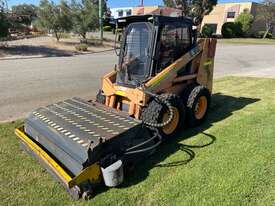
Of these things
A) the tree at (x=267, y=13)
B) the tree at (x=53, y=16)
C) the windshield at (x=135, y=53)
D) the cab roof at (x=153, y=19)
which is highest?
the tree at (x=267, y=13)

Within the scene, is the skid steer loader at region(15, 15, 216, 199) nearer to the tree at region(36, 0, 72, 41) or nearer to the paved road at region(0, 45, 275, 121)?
the paved road at region(0, 45, 275, 121)

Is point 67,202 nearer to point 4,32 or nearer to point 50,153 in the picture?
point 50,153

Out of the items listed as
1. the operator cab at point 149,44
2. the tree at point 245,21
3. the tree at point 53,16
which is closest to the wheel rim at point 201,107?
the operator cab at point 149,44

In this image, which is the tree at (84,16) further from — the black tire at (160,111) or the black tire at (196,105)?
the black tire at (160,111)

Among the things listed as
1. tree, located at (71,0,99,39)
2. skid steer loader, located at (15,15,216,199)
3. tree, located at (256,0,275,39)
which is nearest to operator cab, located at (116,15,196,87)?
skid steer loader, located at (15,15,216,199)

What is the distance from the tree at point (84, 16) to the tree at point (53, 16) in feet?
1.91

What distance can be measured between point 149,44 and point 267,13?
48.2 meters

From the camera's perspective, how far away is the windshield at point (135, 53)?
4926 millimetres

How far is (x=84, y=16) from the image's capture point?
25.9m

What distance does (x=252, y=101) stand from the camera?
715 cm

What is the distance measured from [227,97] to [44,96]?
198 inches

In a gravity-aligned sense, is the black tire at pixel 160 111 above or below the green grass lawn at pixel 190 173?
above

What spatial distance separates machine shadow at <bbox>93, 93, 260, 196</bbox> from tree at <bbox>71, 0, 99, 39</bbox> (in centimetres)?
2122

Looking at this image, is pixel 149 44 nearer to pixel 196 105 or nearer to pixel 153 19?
pixel 153 19
